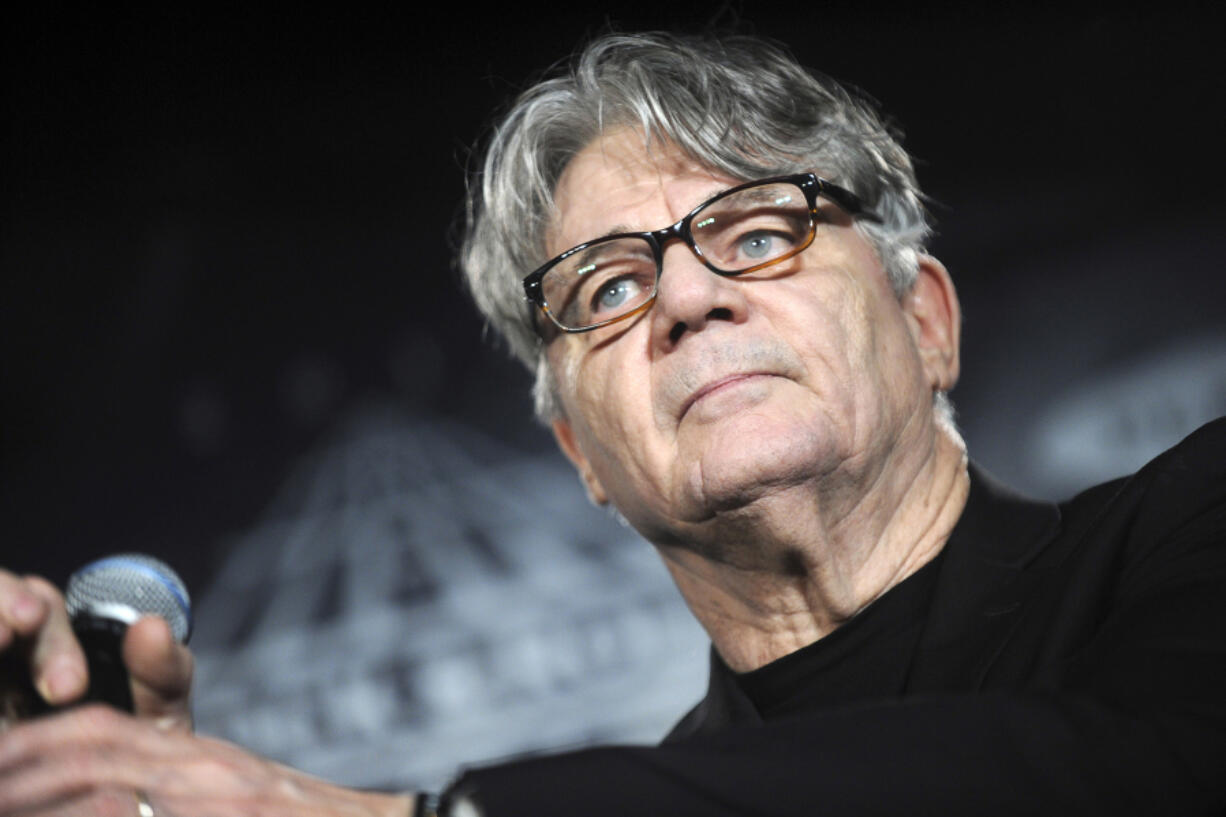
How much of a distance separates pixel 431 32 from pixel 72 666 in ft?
7.64

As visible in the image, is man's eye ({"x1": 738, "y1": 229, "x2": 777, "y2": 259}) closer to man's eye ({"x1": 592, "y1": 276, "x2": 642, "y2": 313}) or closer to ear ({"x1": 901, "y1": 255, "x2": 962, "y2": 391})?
man's eye ({"x1": 592, "y1": 276, "x2": 642, "y2": 313})

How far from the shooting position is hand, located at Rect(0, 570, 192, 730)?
101 centimetres

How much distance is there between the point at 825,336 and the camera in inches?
61.2

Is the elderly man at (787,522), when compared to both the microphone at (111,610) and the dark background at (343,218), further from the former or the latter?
the dark background at (343,218)

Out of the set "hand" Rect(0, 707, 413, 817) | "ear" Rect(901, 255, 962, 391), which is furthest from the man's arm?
"ear" Rect(901, 255, 962, 391)

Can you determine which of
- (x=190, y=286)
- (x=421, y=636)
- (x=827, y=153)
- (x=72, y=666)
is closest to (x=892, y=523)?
(x=827, y=153)

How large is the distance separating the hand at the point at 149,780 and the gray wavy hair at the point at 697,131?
120cm

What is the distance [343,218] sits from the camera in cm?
326

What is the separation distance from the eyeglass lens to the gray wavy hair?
3.0 inches

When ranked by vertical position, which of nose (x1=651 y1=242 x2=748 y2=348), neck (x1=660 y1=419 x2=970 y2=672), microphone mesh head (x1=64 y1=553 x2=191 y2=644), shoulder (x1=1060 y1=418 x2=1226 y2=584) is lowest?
neck (x1=660 y1=419 x2=970 y2=672)

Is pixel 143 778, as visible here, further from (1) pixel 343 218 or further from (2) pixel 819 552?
(1) pixel 343 218

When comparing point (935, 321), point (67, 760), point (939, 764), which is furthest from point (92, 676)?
point (935, 321)

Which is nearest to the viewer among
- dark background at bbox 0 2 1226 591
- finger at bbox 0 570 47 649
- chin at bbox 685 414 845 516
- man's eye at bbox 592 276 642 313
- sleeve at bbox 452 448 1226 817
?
sleeve at bbox 452 448 1226 817

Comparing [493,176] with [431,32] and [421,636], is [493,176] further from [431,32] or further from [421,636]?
[421,636]
